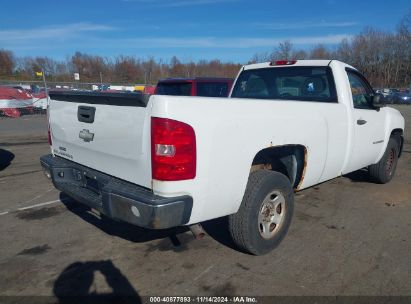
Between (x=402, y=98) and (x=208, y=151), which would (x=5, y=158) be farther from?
(x=402, y=98)

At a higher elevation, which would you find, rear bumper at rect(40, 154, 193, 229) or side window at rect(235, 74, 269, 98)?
side window at rect(235, 74, 269, 98)

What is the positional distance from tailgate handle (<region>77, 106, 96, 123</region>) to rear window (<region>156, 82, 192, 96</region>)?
5346mm

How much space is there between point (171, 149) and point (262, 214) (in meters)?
1.40

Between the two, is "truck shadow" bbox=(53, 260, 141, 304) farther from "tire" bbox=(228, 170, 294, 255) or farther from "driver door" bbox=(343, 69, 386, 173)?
"driver door" bbox=(343, 69, 386, 173)

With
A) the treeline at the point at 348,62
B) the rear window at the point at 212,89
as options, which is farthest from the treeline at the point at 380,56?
the rear window at the point at 212,89

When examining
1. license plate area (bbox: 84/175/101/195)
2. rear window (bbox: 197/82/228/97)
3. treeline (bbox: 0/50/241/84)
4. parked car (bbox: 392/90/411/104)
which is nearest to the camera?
license plate area (bbox: 84/175/101/195)

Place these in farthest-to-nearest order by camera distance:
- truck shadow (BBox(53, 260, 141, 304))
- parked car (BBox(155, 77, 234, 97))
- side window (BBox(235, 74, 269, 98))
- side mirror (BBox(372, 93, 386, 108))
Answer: parked car (BBox(155, 77, 234, 97)), side window (BBox(235, 74, 269, 98)), side mirror (BBox(372, 93, 386, 108)), truck shadow (BBox(53, 260, 141, 304))

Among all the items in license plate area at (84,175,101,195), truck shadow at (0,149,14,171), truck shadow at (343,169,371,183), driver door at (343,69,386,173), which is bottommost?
truck shadow at (0,149,14,171)

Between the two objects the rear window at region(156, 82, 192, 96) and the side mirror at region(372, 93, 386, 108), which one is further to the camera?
the rear window at region(156, 82, 192, 96)

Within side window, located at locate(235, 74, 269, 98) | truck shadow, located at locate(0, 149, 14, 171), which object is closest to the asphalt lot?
side window, located at locate(235, 74, 269, 98)

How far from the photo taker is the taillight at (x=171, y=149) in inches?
106

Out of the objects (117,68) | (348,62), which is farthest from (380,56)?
(117,68)

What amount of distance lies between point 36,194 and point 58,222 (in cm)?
154

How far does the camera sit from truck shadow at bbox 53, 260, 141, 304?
2.98 meters
